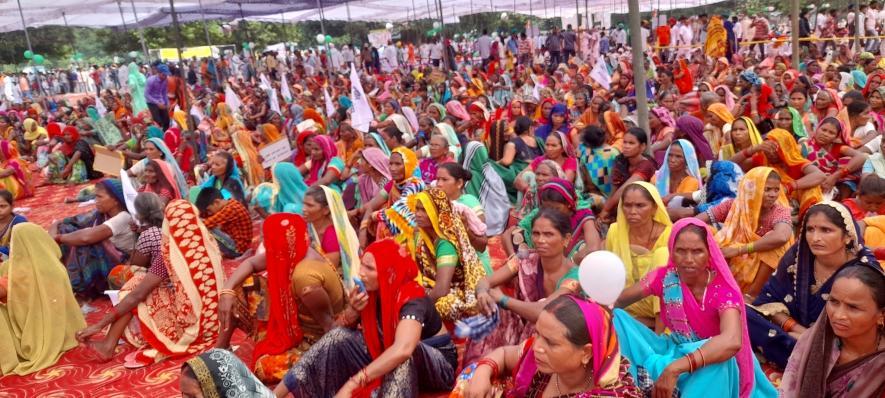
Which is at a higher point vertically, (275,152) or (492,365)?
(275,152)

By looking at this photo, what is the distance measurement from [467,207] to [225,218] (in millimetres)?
2007

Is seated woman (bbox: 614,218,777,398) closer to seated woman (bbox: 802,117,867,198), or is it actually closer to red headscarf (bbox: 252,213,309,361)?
red headscarf (bbox: 252,213,309,361)

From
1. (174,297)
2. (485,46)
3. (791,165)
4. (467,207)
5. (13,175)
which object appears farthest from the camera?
(485,46)

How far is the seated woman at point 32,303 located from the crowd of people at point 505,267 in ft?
A: 0.04

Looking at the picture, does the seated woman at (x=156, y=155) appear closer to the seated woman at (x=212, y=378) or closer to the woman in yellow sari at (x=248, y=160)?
the woman in yellow sari at (x=248, y=160)

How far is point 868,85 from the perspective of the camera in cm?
727

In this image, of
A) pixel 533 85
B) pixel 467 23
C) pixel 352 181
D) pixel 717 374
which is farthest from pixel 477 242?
pixel 467 23

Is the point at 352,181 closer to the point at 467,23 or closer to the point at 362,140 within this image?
the point at 362,140

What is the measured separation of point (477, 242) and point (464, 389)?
1.48 meters

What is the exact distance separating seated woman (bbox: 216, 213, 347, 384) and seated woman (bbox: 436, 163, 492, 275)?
83 centimetres

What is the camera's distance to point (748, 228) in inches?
139

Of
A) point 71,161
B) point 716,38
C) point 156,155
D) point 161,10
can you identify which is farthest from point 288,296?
point 716,38

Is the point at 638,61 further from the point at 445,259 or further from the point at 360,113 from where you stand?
the point at 360,113

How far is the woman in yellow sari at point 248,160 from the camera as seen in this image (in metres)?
7.61
